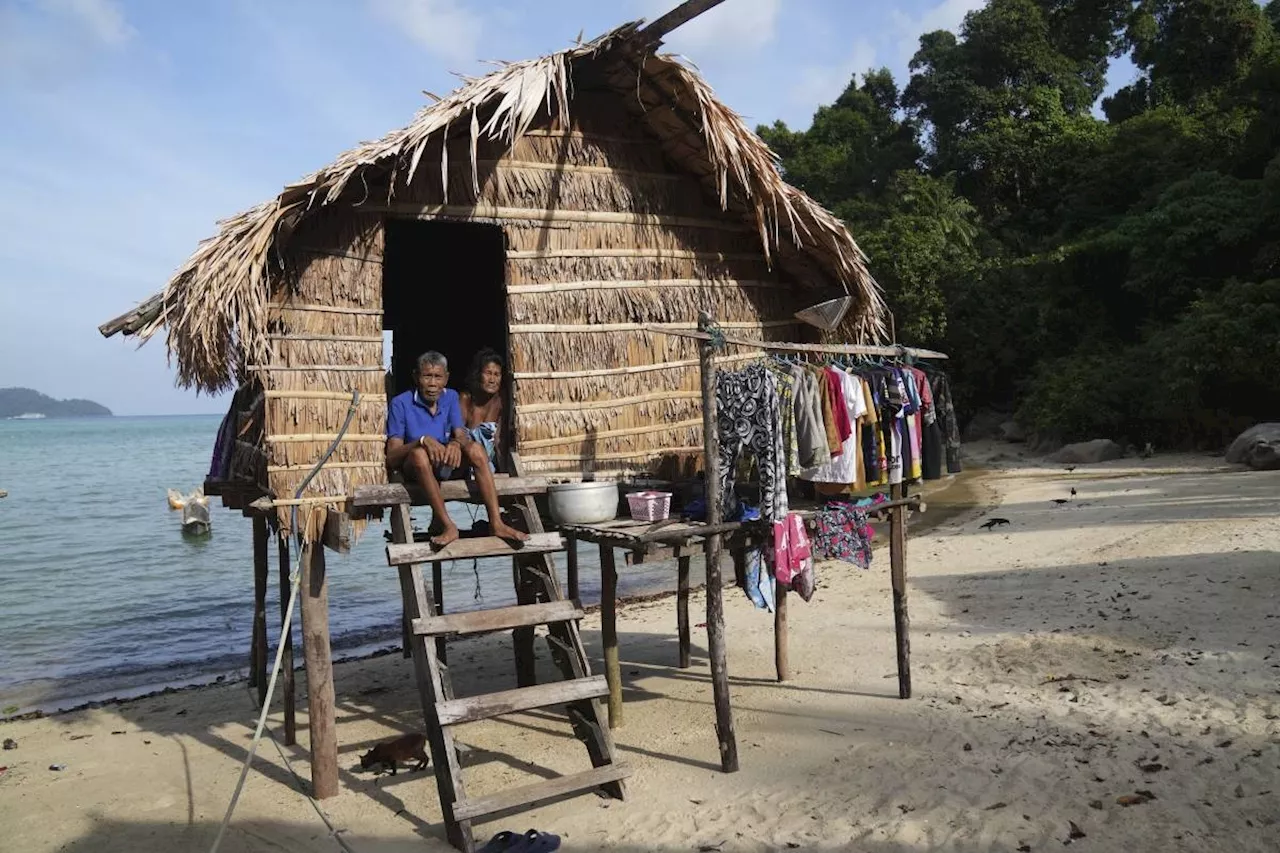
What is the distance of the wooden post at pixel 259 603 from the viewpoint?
7.09 m

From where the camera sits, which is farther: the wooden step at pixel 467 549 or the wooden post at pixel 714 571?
the wooden post at pixel 714 571

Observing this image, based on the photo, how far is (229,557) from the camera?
18.0m

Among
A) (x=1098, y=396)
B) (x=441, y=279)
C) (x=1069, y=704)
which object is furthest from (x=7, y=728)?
(x=1098, y=396)

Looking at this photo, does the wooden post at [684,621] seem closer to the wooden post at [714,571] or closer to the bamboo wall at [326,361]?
the wooden post at [714,571]

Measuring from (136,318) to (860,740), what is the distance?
17.1 ft

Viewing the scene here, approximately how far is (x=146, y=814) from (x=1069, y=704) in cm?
606

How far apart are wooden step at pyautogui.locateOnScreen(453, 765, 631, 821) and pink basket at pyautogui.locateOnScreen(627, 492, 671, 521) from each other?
1577mm

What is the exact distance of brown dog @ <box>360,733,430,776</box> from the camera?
5.78 metres

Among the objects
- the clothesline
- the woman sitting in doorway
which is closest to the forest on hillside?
the clothesline

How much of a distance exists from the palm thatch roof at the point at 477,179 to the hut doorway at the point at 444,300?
3.56 meters

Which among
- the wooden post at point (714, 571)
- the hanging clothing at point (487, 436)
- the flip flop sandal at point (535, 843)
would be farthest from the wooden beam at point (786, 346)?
the flip flop sandal at point (535, 843)

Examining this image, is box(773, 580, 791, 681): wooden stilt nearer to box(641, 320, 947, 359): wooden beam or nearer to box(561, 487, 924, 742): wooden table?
box(561, 487, 924, 742): wooden table

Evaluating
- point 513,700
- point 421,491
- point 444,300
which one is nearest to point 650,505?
point 421,491

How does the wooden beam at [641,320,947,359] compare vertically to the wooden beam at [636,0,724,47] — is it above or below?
below
